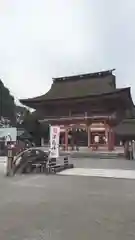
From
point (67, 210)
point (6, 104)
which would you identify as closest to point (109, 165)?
point (67, 210)

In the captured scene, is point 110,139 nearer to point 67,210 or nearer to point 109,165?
point 109,165

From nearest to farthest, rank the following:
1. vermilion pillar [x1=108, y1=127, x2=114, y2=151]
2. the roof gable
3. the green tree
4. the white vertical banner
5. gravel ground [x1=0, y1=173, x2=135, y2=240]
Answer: gravel ground [x1=0, y1=173, x2=135, y2=240]
the white vertical banner
vermilion pillar [x1=108, y1=127, x2=114, y2=151]
the roof gable
the green tree

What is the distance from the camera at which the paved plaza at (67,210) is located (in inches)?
201

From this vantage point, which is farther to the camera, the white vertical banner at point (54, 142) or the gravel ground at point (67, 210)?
the white vertical banner at point (54, 142)

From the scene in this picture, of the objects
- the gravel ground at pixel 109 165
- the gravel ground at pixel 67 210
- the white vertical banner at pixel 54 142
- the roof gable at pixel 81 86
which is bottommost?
the gravel ground at pixel 67 210

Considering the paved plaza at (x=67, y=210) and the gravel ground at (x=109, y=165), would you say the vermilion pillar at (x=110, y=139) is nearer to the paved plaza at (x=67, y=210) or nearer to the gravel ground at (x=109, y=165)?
the gravel ground at (x=109, y=165)

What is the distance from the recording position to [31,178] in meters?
12.4

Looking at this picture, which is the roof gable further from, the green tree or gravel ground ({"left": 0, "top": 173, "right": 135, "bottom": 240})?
gravel ground ({"left": 0, "top": 173, "right": 135, "bottom": 240})

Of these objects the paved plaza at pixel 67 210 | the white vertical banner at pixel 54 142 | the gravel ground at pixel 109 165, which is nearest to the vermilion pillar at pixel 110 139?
the gravel ground at pixel 109 165

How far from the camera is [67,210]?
679cm

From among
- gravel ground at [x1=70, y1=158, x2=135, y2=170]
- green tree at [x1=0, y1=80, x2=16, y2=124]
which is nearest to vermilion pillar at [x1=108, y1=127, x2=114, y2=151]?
gravel ground at [x1=70, y1=158, x2=135, y2=170]

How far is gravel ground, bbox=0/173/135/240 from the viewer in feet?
16.7

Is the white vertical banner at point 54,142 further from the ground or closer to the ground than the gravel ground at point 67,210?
further from the ground

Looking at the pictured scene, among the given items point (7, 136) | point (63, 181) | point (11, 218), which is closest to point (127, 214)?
point (11, 218)
